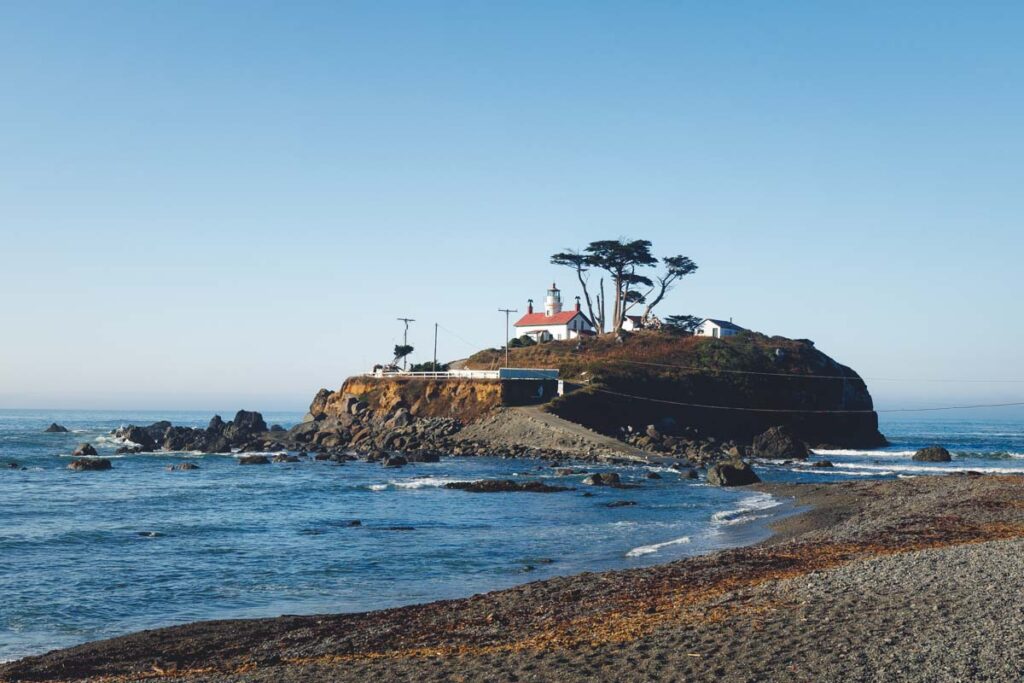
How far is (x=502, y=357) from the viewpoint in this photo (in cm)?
10588

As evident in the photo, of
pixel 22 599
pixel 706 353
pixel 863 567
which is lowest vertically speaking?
pixel 22 599

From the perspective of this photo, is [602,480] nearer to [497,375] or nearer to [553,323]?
[497,375]

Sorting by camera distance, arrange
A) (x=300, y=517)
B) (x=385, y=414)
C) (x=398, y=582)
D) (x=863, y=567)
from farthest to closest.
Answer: (x=385, y=414), (x=300, y=517), (x=398, y=582), (x=863, y=567)

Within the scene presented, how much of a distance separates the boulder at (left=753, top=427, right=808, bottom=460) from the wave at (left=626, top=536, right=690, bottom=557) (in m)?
45.1

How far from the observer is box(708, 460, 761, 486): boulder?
171 ft

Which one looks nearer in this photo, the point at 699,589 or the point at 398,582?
the point at 699,589

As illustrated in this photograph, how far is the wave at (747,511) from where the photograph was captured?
37406mm

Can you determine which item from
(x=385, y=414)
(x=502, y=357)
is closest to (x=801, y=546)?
(x=385, y=414)

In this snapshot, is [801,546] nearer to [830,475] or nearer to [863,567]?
[863,567]

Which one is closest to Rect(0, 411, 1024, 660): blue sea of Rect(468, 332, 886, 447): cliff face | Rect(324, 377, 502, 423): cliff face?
Rect(468, 332, 886, 447): cliff face

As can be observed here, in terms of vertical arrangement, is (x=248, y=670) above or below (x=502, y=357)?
below

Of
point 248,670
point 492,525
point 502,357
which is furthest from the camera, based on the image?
point 502,357

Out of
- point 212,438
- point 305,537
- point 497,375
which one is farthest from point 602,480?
point 212,438

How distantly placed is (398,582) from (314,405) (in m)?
84.0
